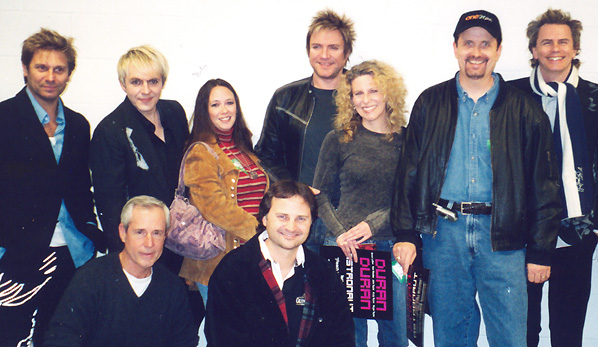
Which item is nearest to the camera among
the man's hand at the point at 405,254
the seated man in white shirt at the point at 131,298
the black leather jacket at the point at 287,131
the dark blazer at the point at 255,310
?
the dark blazer at the point at 255,310

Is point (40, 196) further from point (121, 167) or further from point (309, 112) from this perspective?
point (309, 112)

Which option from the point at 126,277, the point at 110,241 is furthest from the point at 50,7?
the point at 126,277

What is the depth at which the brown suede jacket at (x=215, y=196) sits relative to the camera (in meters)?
2.59


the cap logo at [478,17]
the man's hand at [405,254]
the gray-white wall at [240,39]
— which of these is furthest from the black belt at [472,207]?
the gray-white wall at [240,39]

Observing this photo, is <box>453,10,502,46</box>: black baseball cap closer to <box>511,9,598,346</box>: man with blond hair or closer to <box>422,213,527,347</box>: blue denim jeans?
<box>511,9,598,346</box>: man with blond hair

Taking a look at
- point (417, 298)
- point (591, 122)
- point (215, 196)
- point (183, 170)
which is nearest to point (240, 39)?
point (183, 170)

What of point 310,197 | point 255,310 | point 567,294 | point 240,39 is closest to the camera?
point 255,310

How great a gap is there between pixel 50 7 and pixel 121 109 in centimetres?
104

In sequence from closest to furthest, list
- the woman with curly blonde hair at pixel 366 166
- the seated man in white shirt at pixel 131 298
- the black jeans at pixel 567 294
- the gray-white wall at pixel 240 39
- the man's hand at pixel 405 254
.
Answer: the seated man in white shirt at pixel 131 298, the man's hand at pixel 405 254, the woman with curly blonde hair at pixel 366 166, the black jeans at pixel 567 294, the gray-white wall at pixel 240 39

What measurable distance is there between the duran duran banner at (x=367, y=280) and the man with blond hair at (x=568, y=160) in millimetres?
843

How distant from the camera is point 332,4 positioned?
3227 mm

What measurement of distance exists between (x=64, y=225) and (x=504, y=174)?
6.69 feet

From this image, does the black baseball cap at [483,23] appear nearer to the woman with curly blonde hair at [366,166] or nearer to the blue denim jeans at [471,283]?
the woman with curly blonde hair at [366,166]

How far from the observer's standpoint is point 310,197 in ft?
7.65
